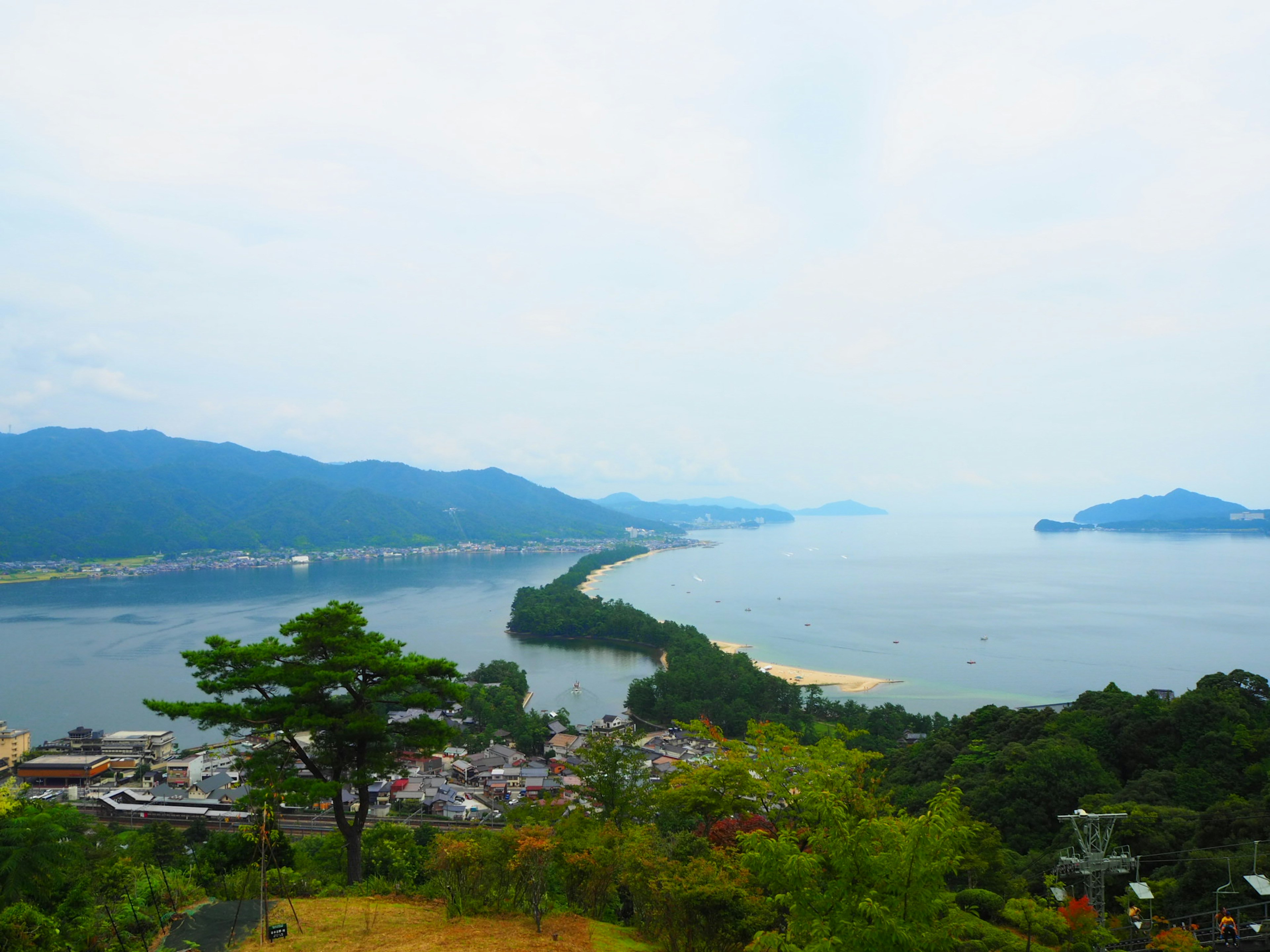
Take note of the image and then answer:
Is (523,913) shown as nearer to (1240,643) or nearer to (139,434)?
(1240,643)

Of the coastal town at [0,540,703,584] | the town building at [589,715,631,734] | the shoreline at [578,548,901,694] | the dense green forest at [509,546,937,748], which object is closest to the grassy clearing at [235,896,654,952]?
the dense green forest at [509,546,937,748]

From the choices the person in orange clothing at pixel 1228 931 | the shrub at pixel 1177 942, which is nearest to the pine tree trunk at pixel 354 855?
the shrub at pixel 1177 942

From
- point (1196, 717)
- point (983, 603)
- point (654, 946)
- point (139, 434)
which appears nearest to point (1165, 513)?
point (983, 603)

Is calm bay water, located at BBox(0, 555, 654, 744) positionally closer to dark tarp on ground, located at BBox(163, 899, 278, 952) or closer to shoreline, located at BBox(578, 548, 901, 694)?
shoreline, located at BBox(578, 548, 901, 694)

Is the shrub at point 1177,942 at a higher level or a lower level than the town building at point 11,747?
higher

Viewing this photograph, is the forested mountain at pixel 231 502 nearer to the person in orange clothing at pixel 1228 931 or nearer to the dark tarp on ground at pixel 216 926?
the dark tarp on ground at pixel 216 926
